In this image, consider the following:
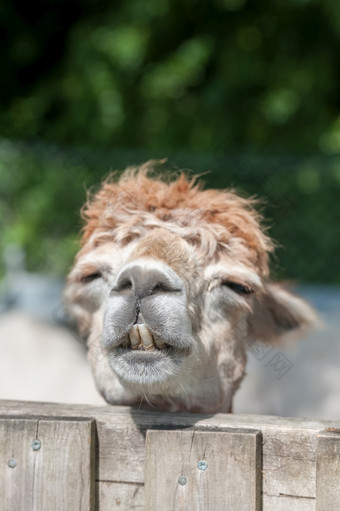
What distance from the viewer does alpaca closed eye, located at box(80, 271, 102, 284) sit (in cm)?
324

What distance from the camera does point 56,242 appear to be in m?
9.99

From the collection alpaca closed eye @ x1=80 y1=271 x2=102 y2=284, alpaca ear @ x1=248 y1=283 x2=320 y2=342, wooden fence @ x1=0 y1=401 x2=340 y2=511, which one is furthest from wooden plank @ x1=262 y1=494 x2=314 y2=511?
alpaca ear @ x1=248 y1=283 x2=320 y2=342

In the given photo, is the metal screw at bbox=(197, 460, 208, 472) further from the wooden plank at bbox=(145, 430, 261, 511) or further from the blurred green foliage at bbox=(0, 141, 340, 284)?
the blurred green foliage at bbox=(0, 141, 340, 284)

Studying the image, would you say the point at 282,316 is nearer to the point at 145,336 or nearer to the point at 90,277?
the point at 90,277

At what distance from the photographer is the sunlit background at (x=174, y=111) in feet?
30.9

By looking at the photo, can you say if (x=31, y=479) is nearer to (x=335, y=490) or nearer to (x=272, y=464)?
(x=272, y=464)

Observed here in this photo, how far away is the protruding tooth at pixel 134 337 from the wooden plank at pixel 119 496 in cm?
61

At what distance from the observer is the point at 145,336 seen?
263cm

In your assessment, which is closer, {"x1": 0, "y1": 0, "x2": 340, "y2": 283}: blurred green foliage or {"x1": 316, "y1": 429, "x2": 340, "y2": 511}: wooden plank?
{"x1": 316, "y1": 429, "x2": 340, "y2": 511}: wooden plank

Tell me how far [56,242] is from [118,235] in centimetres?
699

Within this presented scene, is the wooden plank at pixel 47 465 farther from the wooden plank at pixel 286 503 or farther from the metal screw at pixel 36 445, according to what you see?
the wooden plank at pixel 286 503

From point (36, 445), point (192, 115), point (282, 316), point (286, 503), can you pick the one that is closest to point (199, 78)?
point (192, 115)

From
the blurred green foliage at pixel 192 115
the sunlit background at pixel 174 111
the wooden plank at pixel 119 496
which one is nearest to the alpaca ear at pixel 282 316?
the wooden plank at pixel 119 496

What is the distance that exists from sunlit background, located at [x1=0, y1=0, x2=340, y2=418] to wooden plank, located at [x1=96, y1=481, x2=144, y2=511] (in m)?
6.39
